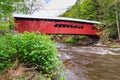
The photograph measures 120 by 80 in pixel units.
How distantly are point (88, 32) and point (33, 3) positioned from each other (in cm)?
1185

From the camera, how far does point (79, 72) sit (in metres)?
8.48

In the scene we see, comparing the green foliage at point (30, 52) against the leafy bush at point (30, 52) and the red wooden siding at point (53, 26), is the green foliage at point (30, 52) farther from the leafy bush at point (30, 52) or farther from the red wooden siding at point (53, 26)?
the red wooden siding at point (53, 26)

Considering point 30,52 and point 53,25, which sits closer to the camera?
point 30,52

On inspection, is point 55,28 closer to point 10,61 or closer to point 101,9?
point 101,9

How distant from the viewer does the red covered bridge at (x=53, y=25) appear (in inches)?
703

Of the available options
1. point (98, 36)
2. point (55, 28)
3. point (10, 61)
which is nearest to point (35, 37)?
point (10, 61)

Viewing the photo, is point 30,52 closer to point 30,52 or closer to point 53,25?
point 30,52

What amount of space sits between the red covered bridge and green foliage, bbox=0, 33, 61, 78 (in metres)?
10.3

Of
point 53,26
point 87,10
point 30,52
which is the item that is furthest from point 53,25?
point 30,52

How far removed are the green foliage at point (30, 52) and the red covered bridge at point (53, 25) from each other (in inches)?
406

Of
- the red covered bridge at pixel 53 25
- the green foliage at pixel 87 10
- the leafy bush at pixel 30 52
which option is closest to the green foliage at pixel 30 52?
the leafy bush at pixel 30 52

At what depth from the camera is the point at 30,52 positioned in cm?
589

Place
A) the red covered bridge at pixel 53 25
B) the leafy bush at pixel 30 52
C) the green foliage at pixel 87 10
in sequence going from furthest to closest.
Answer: the green foliage at pixel 87 10, the red covered bridge at pixel 53 25, the leafy bush at pixel 30 52

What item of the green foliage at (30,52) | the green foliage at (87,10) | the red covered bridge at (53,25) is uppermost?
the green foliage at (87,10)
